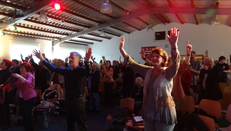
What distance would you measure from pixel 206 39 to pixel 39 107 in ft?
27.9

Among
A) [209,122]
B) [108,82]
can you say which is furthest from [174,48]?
[108,82]

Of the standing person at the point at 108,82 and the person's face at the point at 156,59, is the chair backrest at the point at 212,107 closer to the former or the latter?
the person's face at the point at 156,59

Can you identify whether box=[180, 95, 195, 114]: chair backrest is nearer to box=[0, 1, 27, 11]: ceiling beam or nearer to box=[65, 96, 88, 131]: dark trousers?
box=[65, 96, 88, 131]: dark trousers

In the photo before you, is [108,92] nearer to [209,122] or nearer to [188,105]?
[188,105]

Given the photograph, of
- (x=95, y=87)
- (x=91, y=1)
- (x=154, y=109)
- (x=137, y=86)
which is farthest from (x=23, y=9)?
(x=154, y=109)

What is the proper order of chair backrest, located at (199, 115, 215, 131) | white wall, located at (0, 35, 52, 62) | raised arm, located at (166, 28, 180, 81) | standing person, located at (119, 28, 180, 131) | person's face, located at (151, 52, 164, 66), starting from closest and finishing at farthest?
1. raised arm, located at (166, 28, 180, 81)
2. standing person, located at (119, 28, 180, 131)
3. person's face, located at (151, 52, 164, 66)
4. chair backrest, located at (199, 115, 215, 131)
5. white wall, located at (0, 35, 52, 62)

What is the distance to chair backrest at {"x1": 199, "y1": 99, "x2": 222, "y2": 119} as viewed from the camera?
2.93 meters

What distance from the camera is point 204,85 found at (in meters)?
3.87

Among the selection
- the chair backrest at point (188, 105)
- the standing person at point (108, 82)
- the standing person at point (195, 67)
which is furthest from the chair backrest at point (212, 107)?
the standing person at point (108, 82)

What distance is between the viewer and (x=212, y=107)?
3.00 metres

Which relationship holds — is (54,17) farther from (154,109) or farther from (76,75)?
(154,109)

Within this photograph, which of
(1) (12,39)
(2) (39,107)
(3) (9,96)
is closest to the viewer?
(3) (9,96)

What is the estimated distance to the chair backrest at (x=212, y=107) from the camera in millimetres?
2932

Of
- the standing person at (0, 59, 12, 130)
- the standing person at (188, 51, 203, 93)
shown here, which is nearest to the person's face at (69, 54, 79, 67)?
the standing person at (0, 59, 12, 130)
